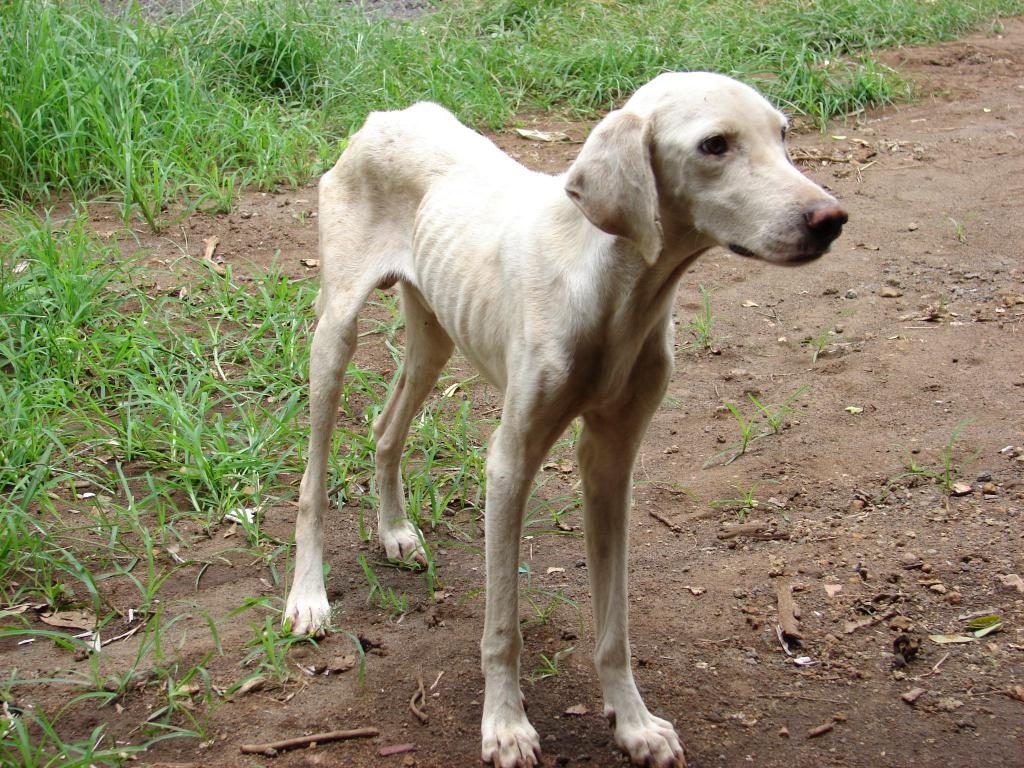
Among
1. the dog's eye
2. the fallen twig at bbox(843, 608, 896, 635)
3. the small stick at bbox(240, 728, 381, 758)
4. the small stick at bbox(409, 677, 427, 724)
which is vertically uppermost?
the dog's eye

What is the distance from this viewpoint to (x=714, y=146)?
2586 millimetres

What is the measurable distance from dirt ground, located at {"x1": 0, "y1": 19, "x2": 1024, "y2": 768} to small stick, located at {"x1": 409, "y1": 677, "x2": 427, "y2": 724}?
22 millimetres

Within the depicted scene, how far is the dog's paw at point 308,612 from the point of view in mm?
3611

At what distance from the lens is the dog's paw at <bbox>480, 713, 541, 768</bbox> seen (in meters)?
3.02

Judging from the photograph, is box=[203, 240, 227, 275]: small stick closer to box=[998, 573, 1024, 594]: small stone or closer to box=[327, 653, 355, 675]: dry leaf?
box=[327, 653, 355, 675]: dry leaf

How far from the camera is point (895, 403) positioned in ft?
15.8

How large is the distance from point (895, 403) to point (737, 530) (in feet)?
3.75

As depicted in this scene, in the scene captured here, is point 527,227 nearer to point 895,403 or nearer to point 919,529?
point 919,529

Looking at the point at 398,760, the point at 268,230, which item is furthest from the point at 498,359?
the point at 268,230

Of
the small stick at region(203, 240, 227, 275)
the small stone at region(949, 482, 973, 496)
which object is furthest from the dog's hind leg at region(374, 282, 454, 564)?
the small stick at region(203, 240, 227, 275)

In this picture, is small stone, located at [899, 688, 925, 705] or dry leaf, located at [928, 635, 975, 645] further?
dry leaf, located at [928, 635, 975, 645]

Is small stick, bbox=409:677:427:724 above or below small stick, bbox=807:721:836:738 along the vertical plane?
below

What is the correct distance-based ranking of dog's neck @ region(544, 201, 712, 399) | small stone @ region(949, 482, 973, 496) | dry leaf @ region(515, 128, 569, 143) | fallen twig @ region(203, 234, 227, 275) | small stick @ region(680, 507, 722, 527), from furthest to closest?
1. dry leaf @ region(515, 128, 569, 143)
2. fallen twig @ region(203, 234, 227, 275)
3. small stick @ region(680, 507, 722, 527)
4. small stone @ region(949, 482, 973, 496)
5. dog's neck @ region(544, 201, 712, 399)

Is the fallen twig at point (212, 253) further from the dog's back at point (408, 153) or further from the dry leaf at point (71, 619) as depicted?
the dry leaf at point (71, 619)
